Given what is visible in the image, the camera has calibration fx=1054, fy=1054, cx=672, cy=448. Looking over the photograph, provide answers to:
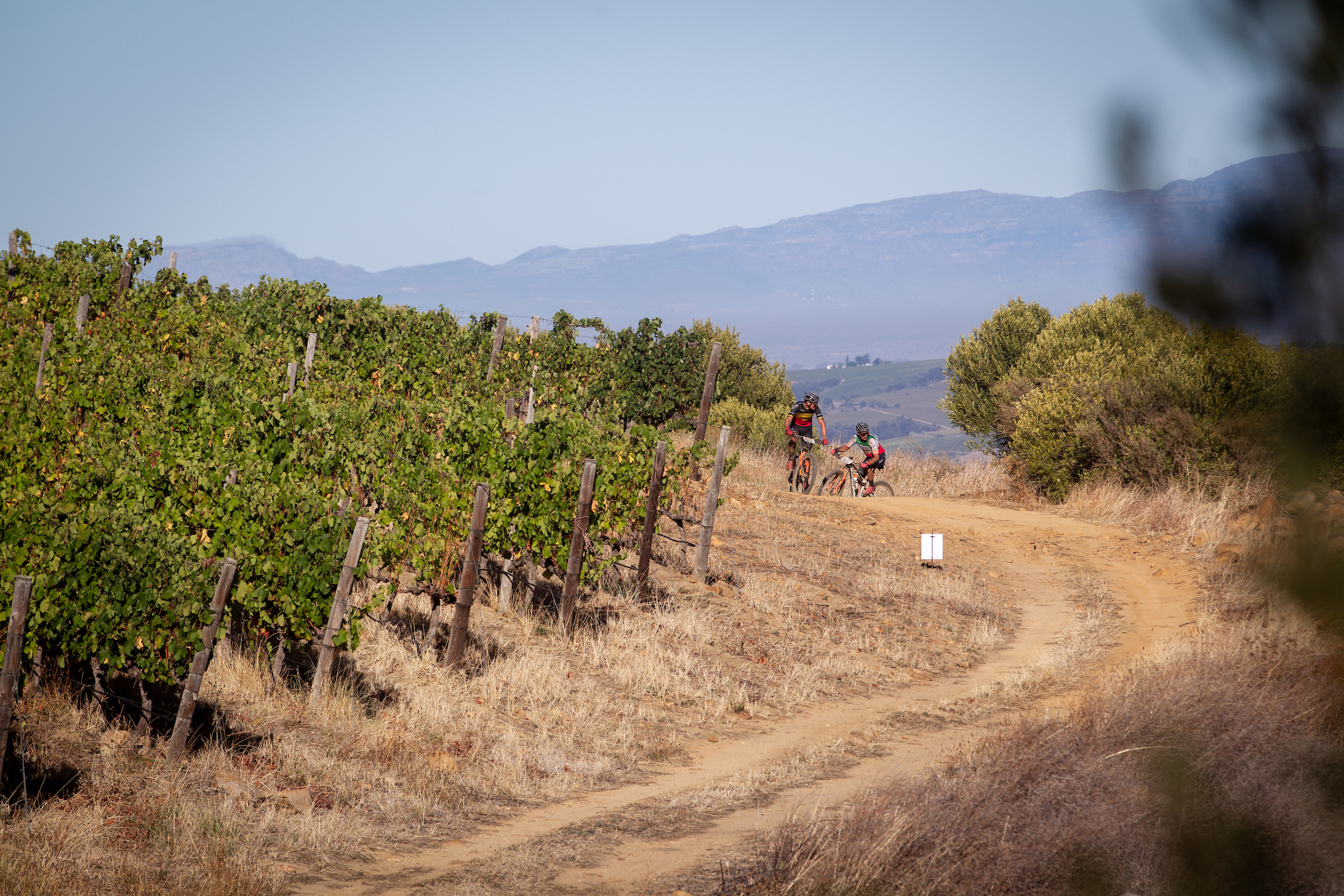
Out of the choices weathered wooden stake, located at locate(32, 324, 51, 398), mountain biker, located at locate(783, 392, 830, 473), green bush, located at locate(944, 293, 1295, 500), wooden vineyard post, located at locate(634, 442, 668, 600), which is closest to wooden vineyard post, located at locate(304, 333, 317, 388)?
weathered wooden stake, located at locate(32, 324, 51, 398)

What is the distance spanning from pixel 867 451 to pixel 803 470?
142cm

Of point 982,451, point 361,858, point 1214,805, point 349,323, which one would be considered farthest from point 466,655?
point 982,451

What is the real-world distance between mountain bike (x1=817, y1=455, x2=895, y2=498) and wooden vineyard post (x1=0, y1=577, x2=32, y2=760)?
17446 millimetres

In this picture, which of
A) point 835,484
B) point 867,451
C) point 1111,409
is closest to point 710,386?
point 867,451

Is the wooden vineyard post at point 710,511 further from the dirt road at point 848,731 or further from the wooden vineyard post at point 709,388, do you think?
the dirt road at point 848,731

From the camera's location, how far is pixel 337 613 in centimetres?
766

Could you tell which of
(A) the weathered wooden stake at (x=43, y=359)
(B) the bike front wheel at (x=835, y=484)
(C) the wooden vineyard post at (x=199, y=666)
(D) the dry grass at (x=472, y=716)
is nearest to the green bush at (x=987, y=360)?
(B) the bike front wheel at (x=835, y=484)

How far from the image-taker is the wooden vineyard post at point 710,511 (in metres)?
13.1

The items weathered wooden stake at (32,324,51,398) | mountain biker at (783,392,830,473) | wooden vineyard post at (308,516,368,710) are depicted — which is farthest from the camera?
mountain biker at (783,392,830,473)

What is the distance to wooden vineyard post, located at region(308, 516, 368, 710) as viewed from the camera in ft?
24.7

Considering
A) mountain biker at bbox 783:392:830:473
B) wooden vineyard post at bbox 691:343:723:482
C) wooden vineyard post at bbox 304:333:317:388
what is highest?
wooden vineyard post at bbox 304:333:317:388

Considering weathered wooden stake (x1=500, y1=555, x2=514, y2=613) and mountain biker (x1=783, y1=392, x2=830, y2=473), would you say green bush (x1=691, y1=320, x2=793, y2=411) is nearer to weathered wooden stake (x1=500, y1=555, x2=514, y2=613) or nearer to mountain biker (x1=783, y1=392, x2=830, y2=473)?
mountain biker (x1=783, y1=392, x2=830, y2=473)

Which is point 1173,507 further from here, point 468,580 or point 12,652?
point 12,652

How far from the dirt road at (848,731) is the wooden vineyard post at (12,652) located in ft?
5.64
